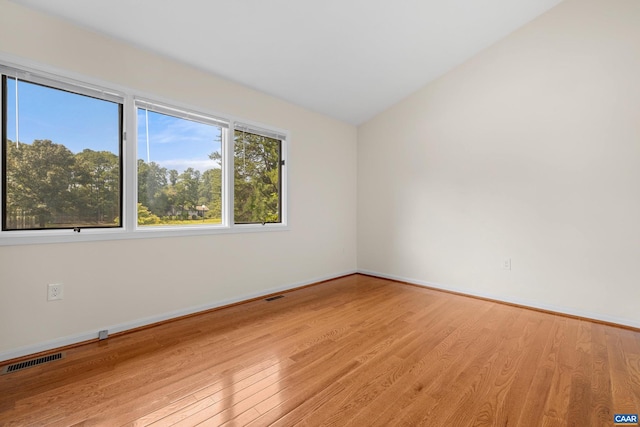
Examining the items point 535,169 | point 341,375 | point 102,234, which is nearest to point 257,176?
point 102,234

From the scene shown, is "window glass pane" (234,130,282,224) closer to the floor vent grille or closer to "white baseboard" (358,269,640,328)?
the floor vent grille

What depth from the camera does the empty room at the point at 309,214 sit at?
6.04 ft

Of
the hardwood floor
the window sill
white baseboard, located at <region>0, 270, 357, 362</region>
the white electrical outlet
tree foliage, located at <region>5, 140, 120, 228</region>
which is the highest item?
tree foliage, located at <region>5, 140, 120, 228</region>

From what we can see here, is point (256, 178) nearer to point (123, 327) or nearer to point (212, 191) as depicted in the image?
point (212, 191)

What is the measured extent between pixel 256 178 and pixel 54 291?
2.20 m

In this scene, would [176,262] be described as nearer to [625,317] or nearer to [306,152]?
→ [306,152]

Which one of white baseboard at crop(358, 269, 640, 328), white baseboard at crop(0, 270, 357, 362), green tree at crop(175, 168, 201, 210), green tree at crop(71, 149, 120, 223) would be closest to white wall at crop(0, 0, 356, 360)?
white baseboard at crop(0, 270, 357, 362)

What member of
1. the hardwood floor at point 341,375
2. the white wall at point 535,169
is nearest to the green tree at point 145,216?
the hardwood floor at point 341,375

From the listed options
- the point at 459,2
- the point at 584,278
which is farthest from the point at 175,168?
the point at 584,278

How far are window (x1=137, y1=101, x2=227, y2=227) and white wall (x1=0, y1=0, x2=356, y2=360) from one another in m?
0.21

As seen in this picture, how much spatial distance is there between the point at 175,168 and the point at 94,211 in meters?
0.81

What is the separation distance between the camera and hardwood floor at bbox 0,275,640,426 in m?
1.56

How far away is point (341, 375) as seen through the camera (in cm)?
193

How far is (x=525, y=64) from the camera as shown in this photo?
3.39m
